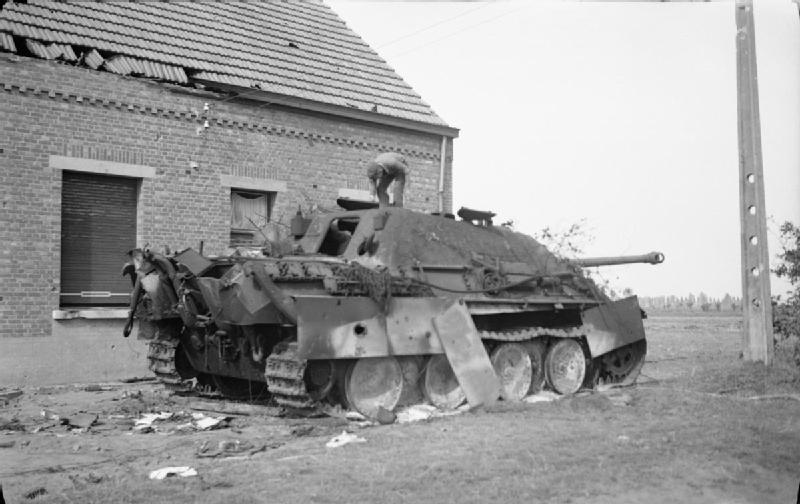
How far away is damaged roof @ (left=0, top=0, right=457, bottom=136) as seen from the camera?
13102 millimetres

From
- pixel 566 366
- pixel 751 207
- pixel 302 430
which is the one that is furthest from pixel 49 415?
pixel 751 207

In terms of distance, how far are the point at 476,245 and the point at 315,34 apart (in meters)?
8.71

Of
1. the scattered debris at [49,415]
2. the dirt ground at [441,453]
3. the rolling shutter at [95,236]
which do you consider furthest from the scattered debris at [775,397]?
the rolling shutter at [95,236]

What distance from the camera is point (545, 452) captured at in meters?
6.73

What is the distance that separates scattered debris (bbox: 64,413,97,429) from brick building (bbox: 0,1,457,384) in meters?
3.44

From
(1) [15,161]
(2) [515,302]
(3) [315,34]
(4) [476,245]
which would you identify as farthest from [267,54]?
(2) [515,302]

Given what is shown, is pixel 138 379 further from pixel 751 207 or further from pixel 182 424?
pixel 751 207

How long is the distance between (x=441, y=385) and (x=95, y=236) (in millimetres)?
6332

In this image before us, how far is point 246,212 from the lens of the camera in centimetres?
1509

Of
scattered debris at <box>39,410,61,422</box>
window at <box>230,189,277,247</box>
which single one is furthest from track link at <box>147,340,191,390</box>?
window at <box>230,189,277,247</box>

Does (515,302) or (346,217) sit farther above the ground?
(346,217)

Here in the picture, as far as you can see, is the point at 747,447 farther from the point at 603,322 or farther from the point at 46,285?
the point at 46,285

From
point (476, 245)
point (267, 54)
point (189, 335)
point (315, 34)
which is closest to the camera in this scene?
point (189, 335)

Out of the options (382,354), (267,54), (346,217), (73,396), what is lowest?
(73,396)
